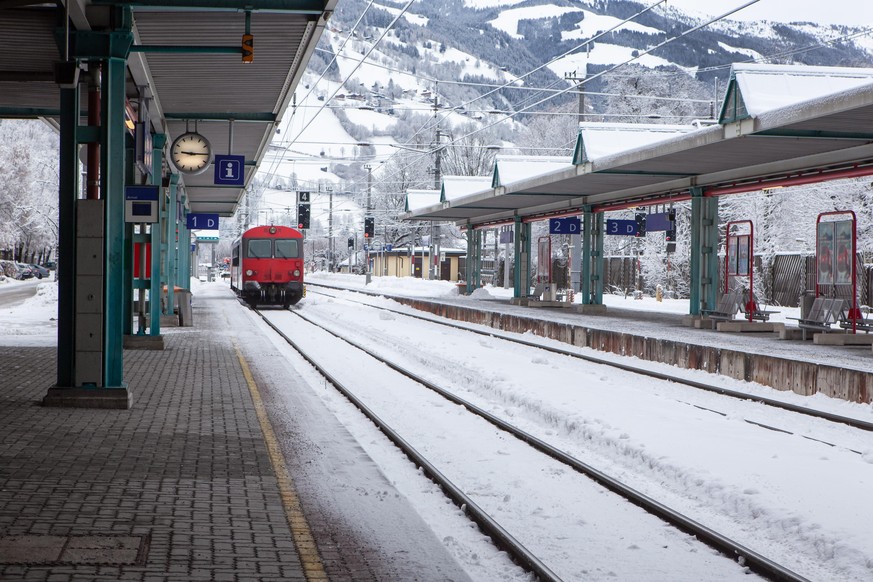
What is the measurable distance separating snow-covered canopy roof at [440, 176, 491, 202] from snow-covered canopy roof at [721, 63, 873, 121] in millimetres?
22488

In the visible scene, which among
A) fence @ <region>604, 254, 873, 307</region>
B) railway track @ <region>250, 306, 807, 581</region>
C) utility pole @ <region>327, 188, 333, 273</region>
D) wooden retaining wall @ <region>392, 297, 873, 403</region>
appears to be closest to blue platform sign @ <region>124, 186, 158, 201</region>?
railway track @ <region>250, 306, 807, 581</region>

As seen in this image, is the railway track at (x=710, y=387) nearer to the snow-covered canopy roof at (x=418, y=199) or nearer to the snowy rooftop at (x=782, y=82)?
the snowy rooftop at (x=782, y=82)

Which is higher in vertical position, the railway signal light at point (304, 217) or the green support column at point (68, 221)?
the railway signal light at point (304, 217)

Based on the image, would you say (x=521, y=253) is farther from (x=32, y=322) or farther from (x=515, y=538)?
(x=515, y=538)

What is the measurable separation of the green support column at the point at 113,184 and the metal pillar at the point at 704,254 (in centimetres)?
1814

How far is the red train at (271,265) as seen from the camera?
125 feet

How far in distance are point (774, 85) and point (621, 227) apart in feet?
56.1

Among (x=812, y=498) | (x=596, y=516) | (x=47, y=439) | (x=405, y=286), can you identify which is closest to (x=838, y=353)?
(x=812, y=498)

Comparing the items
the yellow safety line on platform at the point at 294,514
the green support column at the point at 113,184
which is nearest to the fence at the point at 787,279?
the green support column at the point at 113,184

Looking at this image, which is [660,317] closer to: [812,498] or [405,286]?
[812,498]

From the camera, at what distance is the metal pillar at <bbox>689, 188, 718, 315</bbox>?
26.0 metres

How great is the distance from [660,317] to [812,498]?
909 inches


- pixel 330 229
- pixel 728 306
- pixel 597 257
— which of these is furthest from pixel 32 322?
pixel 330 229

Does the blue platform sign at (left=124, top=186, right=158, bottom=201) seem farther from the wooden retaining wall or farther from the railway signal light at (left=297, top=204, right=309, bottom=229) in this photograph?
the railway signal light at (left=297, top=204, right=309, bottom=229)
